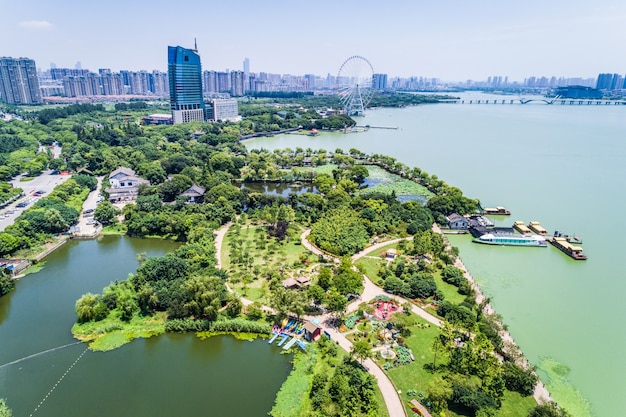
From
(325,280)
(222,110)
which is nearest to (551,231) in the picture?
(325,280)

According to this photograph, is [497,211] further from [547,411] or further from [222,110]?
[222,110]

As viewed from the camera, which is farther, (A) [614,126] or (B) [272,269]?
(A) [614,126]

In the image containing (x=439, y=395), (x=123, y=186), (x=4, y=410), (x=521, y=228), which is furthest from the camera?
(x=123, y=186)

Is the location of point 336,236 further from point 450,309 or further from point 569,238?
point 569,238

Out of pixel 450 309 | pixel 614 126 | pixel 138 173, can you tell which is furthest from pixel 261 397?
pixel 614 126

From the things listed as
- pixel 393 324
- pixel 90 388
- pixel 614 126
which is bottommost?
pixel 90 388

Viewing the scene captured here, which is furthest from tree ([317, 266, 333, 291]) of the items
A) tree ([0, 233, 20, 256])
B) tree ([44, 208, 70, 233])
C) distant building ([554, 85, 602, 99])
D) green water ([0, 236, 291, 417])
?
distant building ([554, 85, 602, 99])
